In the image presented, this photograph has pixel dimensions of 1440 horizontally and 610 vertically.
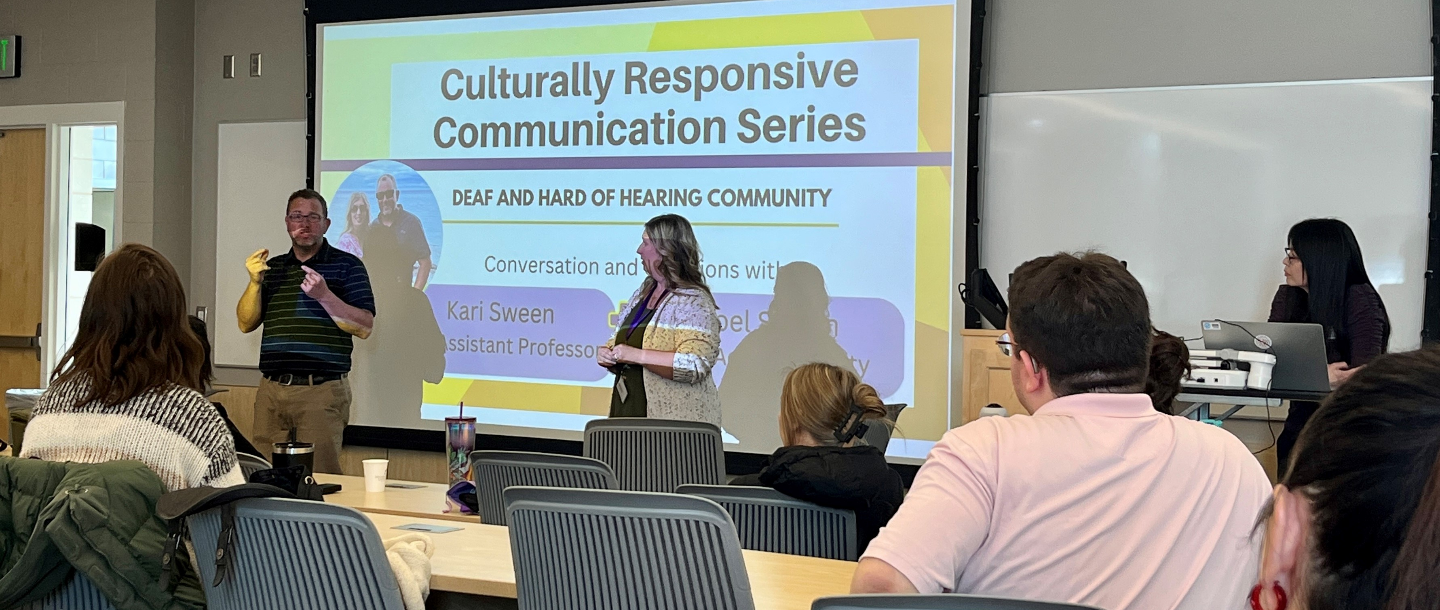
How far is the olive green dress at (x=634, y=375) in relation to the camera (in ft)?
13.7

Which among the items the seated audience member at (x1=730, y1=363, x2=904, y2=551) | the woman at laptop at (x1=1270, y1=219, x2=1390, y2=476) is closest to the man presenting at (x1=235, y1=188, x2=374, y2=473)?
the seated audience member at (x1=730, y1=363, x2=904, y2=551)

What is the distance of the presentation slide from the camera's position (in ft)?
16.8

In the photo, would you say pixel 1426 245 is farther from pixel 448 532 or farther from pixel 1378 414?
pixel 1378 414

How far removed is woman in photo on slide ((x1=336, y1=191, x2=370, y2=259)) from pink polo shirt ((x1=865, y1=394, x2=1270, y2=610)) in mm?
4964

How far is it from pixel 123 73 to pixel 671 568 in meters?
5.96

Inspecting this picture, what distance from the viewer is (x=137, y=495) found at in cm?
214

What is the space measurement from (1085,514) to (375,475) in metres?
2.32

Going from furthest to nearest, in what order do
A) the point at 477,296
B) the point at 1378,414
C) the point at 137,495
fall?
the point at 477,296, the point at 137,495, the point at 1378,414

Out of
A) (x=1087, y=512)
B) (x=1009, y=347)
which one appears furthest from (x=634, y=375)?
(x=1087, y=512)

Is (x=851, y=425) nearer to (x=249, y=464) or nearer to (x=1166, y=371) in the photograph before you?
(x=1166, y=371)

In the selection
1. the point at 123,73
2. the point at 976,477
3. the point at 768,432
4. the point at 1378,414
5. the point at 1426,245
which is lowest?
the point at 768,432

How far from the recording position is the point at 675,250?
163 inches

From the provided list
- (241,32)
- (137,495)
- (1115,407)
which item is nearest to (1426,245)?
(1115,407)

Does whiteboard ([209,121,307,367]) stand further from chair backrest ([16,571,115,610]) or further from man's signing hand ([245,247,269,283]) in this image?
chair backrest ([16,571,115,610])
